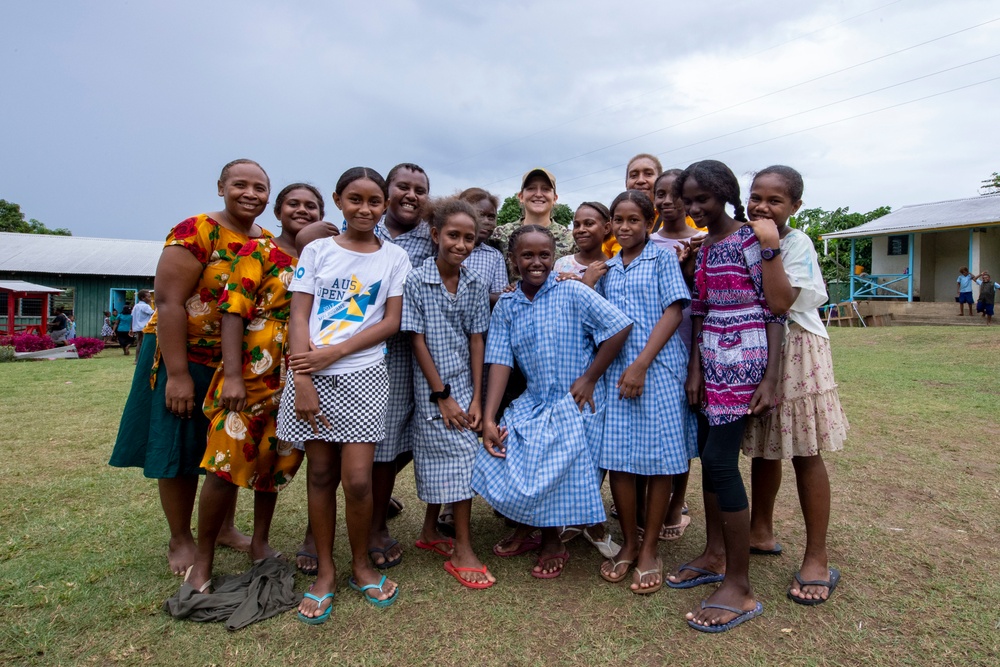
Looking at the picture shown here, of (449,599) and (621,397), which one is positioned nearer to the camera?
(449,599)

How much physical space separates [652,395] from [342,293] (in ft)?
4.87

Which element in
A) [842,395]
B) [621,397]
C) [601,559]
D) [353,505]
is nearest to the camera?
[353,505]

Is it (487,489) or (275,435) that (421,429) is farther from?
(275,435)

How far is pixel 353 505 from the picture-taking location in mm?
2639

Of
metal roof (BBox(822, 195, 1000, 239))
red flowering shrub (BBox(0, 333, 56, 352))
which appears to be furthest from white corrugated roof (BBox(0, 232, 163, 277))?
metal roof (BBox(822, 195, 1000, 239))

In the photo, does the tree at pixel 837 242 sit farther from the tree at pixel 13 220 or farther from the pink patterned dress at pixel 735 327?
the tree at pixel 13 220

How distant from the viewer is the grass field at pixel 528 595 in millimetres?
2238

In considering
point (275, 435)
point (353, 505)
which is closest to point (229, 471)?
point (275, 435)

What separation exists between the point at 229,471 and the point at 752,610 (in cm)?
228

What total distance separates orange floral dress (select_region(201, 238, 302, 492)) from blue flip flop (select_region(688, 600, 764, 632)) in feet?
6.32

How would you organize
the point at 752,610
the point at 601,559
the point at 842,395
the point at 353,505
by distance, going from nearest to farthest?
the point at 752,610, the point at 353,505, the point at 601,559, the point at 842,395

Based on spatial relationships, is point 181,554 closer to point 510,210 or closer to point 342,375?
point 342,375

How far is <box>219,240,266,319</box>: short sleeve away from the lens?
2.62 m

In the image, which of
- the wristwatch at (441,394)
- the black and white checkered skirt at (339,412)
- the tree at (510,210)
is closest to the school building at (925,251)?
the tree at (510,210)
